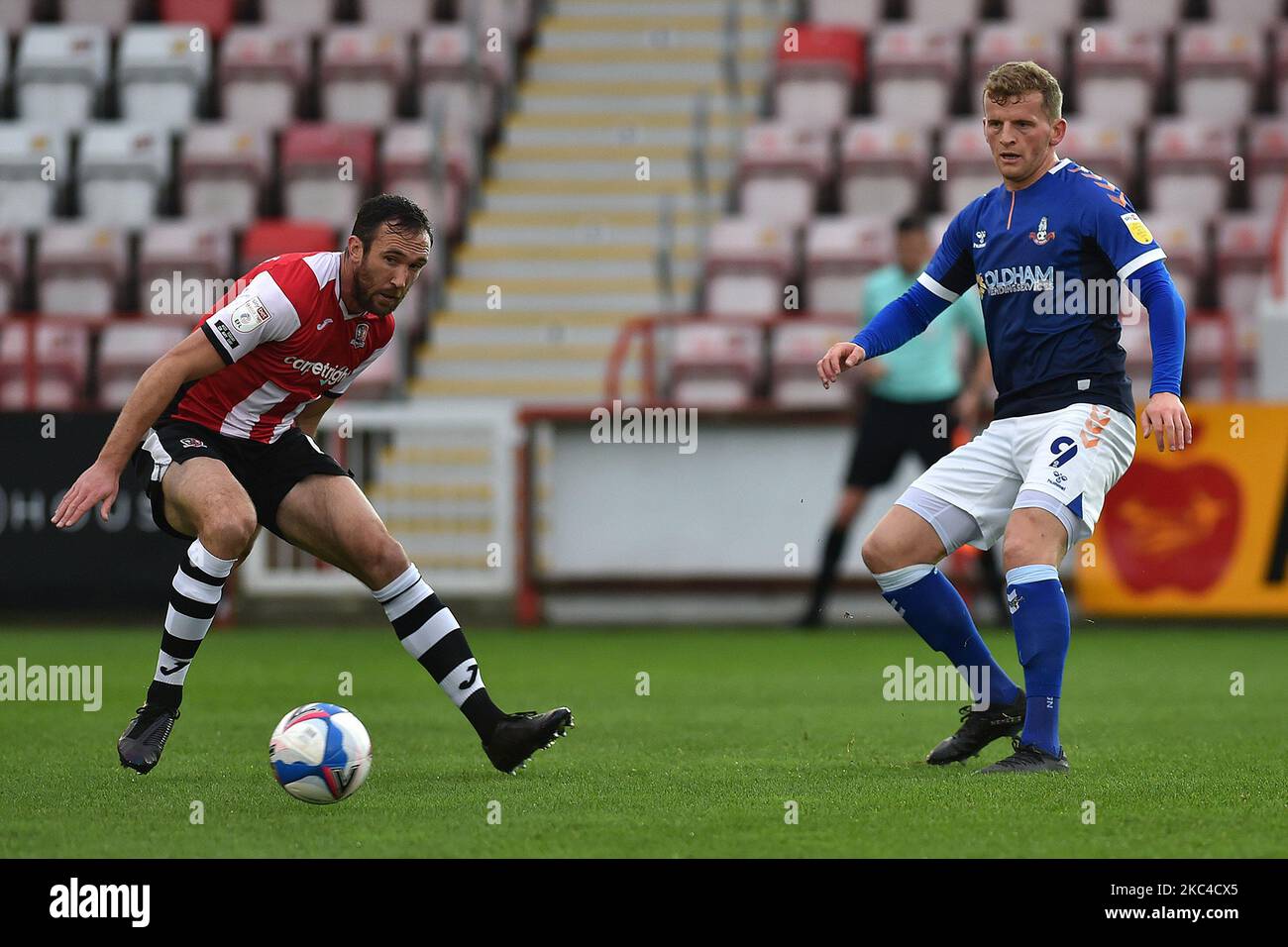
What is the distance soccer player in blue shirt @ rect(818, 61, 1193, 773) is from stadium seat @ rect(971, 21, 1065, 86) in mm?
10405

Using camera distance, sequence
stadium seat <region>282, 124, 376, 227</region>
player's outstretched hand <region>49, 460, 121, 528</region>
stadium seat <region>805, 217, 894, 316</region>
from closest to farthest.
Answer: player's outstretched hand <region>49, 460, 121, 528</region>
stadium seat <region>805, 217, 894, 316</region>
stadium seat <region>282, 124, 376, 227</region>

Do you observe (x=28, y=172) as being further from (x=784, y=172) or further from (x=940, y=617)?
(x=940, y=617)

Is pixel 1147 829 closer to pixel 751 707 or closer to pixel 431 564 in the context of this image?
pixel 751 707

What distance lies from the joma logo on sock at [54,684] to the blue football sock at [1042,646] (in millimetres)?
3888

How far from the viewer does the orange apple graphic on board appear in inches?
456

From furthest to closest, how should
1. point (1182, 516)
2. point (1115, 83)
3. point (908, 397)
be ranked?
1. point (1115, 83)
2. point (1182, 516)
3. point (908, 397)

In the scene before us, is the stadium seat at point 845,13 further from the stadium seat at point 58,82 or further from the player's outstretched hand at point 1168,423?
the player's outstretched hand at point 1168,423

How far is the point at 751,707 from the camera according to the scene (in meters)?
7.73

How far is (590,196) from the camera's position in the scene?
16.3 meters

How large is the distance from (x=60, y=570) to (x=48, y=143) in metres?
5.34

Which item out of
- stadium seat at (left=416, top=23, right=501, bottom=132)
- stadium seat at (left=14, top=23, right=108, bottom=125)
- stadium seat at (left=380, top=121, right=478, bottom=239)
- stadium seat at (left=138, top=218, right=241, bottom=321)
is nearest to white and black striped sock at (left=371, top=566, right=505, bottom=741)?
stadium seat at (left=138, top=218, right=241, bottom=321)

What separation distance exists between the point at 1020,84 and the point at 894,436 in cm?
544

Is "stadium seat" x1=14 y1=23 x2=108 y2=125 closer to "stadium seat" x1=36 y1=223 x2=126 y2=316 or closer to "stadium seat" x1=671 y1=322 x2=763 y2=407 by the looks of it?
"stadium seat" x1=36 y1=223 x2=126 y2=316

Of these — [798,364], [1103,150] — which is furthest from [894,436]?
[1103,150]
